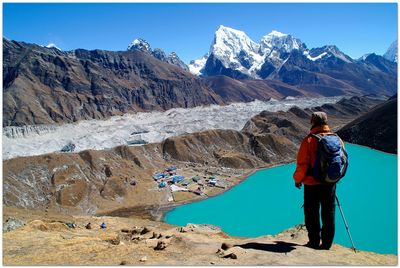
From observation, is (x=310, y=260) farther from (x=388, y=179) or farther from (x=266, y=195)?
(x=388, y=179)

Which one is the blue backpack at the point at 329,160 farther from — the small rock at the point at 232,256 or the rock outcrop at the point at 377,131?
the rock outcrop at the point at 377,131

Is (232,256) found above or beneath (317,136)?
beneath

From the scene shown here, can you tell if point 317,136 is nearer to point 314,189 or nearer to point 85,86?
point 314,189

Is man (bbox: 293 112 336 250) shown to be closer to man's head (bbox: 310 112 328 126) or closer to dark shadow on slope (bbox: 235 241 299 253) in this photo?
man's head (bbox: 310 112 328 126)

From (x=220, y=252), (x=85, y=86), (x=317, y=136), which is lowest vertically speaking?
(x=220, y=252)

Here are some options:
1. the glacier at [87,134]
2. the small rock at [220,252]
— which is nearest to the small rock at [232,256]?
the small rock at [220,252]

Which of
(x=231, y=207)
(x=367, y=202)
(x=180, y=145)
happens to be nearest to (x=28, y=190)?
(x=231, y=207)

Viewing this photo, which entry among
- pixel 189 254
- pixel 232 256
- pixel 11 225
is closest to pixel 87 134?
pixel 11 225

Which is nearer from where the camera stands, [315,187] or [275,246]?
[315,187]
